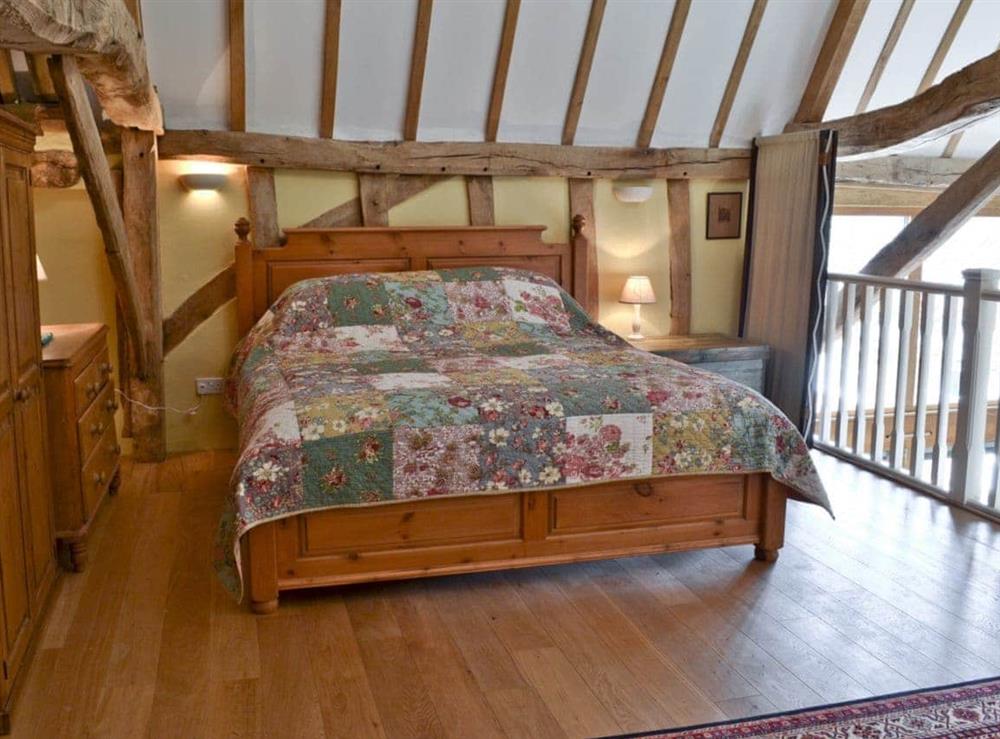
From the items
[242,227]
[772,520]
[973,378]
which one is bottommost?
[772,520]

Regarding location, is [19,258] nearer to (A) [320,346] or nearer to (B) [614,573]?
(A) [320,346]

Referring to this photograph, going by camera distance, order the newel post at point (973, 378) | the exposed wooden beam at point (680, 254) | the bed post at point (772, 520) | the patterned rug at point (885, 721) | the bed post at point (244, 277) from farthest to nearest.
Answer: the exposed wooden beam at point (680, 254), the bed post at point (244, 277), the newel post at point (973, 378), the bed post at point (772, 520), the patterned rug at point (885, 721)

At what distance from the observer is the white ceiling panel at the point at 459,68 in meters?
4.73

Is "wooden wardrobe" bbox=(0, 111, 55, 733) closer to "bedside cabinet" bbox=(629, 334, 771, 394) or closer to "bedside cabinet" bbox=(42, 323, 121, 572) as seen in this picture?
"bedside cabinet" bbox=(42, 323, 121, 572)

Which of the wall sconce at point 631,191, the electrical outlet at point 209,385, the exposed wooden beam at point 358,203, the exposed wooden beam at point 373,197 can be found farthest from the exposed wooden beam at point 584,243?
the electrical outlet at point 209,385

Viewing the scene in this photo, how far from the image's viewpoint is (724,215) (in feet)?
19.1

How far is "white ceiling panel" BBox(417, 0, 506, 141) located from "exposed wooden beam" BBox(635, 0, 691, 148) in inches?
36.2

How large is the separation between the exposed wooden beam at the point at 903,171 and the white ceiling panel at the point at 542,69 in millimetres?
1983

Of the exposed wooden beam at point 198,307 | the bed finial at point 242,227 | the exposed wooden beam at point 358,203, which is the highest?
the exposed wooden beam at point 358,203

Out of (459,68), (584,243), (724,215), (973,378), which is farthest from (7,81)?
(973,378)

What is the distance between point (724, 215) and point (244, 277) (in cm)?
285

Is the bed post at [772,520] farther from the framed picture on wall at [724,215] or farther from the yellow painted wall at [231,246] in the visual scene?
the framed picture on wall at [724,215]

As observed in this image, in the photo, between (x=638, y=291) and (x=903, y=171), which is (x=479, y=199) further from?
(x=903, y=171)

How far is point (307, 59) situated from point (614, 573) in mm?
2915
